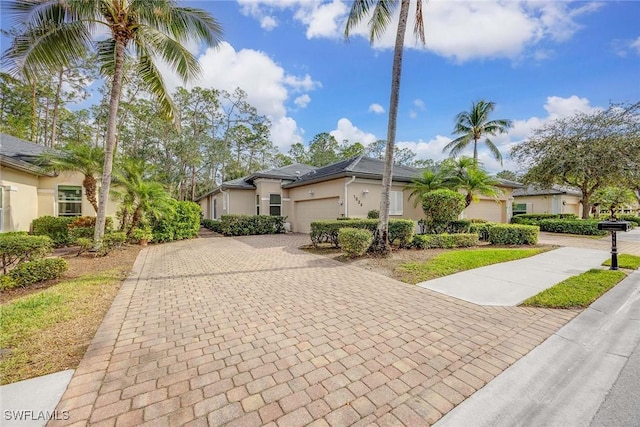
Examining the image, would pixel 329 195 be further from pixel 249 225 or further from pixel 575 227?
pixel 575 227

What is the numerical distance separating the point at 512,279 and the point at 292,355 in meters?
5.44

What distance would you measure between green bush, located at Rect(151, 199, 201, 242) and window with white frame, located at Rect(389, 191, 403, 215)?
11.1 m

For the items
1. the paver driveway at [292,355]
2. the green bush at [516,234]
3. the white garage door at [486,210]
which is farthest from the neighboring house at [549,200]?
the paver driveway at [292,355]

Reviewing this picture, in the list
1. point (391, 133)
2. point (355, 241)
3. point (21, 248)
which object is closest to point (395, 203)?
point (391, 133)

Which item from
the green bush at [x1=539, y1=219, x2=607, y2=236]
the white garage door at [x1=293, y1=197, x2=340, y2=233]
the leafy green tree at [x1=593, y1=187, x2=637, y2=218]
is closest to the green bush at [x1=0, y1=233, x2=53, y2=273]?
the white garage door at [x1=293, y1=197, x2=340, y2=233]

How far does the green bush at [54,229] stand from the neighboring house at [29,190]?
21.8 inches

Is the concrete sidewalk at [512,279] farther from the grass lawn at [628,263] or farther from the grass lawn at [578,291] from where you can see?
the grass lawn at [628,263]

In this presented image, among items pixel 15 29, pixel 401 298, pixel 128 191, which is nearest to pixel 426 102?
pixel 401 298

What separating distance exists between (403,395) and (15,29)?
505 inches

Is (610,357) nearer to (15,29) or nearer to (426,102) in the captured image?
(426,102)

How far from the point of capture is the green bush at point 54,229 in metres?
10.6

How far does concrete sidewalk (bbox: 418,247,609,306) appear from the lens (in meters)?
4.75

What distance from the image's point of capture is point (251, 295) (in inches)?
193

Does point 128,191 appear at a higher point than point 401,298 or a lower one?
higher
